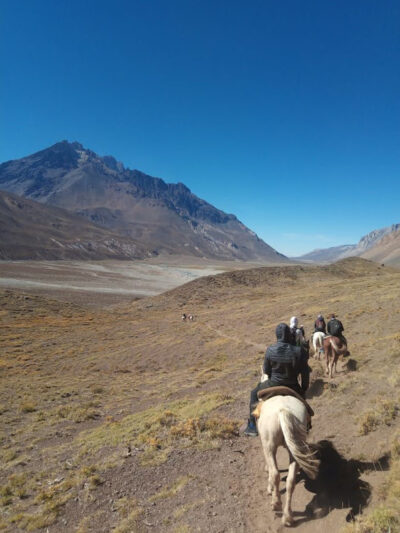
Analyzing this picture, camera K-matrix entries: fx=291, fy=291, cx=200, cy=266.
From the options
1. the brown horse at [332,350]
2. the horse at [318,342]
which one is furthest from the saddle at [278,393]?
the horse at [318,342]

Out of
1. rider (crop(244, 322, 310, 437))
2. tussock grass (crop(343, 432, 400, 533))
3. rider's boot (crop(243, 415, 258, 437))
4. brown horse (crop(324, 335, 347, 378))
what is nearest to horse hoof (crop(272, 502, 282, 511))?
tussock grass (crop(343, 432, 400, 533))

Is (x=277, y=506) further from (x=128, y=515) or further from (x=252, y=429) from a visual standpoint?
(x=128, y=515)

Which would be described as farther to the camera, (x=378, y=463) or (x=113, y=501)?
(x=113, y=501)

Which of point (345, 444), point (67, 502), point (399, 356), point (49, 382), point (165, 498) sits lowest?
point (49, 382)

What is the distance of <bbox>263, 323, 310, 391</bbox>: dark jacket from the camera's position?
5594mm

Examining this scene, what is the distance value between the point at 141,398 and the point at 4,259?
197 meters

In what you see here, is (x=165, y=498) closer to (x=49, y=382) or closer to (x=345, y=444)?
(x=345, y=444)

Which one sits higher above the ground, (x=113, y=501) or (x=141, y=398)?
(x=113, y=501)

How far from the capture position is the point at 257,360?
667 inches

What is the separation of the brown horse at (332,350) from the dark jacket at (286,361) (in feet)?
19.4

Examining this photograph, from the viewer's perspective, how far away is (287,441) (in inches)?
180

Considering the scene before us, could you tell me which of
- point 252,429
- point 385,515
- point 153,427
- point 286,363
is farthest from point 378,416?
point 153,427

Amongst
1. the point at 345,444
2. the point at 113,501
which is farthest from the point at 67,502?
the point at 345,444

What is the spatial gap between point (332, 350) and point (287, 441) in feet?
24.1
